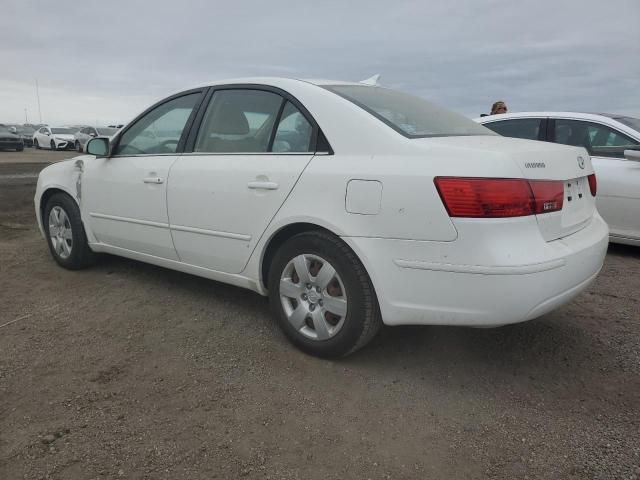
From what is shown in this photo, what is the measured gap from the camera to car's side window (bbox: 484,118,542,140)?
Answer: 570cm

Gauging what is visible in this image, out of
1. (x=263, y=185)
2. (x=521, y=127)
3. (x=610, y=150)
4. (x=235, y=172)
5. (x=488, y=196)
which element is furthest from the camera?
(x=521, y=127)

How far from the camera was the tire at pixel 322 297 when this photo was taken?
2.65 m

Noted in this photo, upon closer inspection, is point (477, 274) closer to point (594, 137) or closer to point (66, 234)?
point (66, 234)

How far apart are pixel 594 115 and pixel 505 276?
4.07 metres

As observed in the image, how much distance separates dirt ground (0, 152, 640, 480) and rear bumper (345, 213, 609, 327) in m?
0.44

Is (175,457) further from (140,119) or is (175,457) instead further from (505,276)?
(140,119)

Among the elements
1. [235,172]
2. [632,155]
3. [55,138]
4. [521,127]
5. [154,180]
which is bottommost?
[55,138]

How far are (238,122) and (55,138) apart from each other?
95.0 feet

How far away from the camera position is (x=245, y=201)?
10.0 ft

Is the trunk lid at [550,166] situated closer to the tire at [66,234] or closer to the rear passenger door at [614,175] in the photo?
the rear passenger door at [614,175]

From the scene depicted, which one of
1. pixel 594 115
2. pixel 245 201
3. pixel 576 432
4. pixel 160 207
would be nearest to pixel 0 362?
pixel 160 207

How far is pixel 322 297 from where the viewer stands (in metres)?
2.80

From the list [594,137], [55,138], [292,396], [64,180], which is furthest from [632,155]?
[55,138]

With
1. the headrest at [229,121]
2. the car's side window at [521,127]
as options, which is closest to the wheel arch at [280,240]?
the headrest at [229,121]
